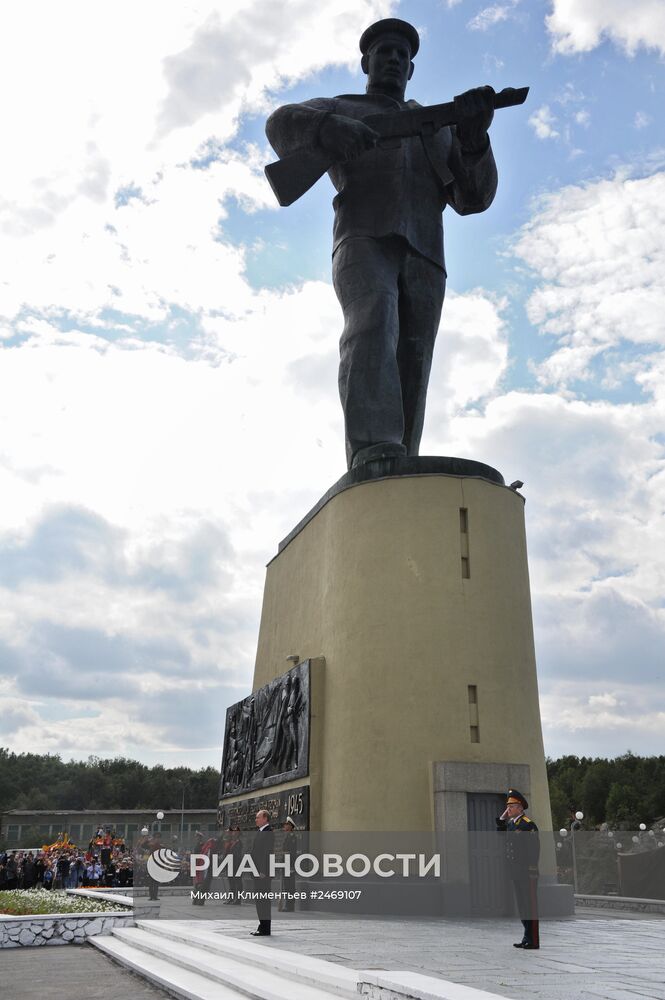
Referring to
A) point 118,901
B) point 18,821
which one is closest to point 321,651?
point 118,901

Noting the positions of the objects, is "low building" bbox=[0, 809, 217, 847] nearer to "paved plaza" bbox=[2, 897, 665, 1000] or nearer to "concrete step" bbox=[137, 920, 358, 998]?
"paved plaza" bbox=[2, 897, 665, 1000]

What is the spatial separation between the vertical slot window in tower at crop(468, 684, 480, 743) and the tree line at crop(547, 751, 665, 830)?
35.2 metres

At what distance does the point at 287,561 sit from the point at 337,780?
222 inches

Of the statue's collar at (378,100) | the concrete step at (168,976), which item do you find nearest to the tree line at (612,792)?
the statue's collar at (378,100)

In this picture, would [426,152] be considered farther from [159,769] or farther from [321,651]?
[159,769]

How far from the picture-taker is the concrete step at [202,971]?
552 cm

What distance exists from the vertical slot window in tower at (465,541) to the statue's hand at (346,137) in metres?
6.08

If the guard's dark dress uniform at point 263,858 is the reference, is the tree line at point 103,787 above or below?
above

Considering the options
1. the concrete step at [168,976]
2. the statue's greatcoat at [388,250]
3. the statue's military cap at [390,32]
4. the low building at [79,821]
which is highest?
the statue's military cap at [390,32]

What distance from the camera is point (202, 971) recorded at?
6.84m

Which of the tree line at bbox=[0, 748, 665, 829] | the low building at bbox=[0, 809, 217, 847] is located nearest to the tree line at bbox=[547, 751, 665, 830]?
the tree line at bbox=[0, 748, 665, 829]

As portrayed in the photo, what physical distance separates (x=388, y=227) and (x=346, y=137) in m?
1.97

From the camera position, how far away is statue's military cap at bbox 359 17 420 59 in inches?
671

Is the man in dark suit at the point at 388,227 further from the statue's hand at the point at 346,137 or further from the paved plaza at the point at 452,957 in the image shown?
Result: the paved plaza at the point at 452,957
